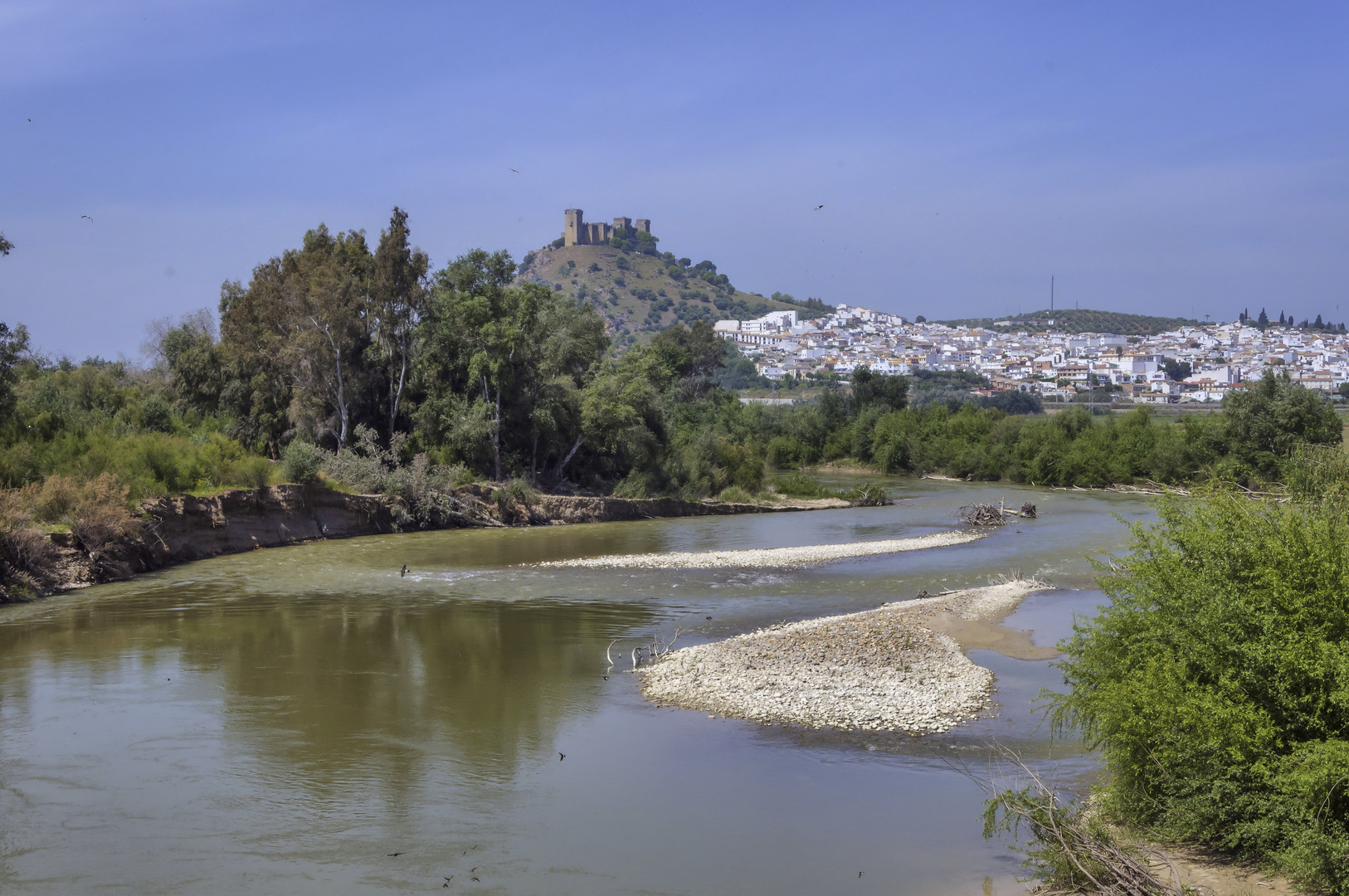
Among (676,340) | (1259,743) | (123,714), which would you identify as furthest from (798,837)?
(676,340)

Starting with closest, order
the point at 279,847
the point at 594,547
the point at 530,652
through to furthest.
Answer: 1. the point at 279,847
2. the point at 530,652
3. the point at 594,547

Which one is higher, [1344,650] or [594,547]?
[1344,650]

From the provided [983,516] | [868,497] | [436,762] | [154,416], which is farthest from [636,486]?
[436,762]

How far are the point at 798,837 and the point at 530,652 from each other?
9378 mm

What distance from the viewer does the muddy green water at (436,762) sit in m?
9.87

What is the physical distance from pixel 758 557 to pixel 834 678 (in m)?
16.0

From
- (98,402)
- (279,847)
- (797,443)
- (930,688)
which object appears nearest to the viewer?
(279,847)

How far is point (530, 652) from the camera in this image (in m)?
18.9

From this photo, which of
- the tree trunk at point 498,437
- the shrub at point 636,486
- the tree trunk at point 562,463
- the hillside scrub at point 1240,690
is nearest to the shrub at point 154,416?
the tree trunk at point 498,437

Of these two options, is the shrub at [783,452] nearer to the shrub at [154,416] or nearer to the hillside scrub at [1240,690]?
the shrub at [154,416]

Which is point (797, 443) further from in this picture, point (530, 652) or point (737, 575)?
point (530, 652)

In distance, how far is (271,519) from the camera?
110ft

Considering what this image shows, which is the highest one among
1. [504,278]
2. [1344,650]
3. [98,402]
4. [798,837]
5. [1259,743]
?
[504,278]

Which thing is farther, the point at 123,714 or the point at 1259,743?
the point at 123,714
